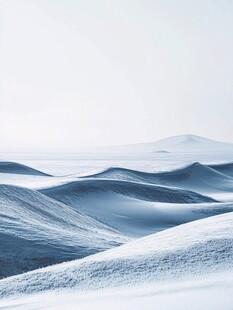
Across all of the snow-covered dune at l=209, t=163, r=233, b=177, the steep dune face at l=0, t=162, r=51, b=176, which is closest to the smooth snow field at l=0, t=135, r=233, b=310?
the steep dune face at l=0, t=162, r=51, b=176

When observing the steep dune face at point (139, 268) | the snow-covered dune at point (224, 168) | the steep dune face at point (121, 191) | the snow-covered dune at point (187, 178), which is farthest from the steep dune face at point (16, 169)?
the steep dune face at point (139, 268)

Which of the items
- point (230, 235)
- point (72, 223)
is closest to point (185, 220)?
point (72, 223)

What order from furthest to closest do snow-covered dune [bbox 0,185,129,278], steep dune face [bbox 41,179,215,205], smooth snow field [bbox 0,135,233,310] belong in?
1. steep dune face [bbox 41,179,215,205]
2. snow-covered dune [bbox 0,185,129,278]
3. smooth snow field [bbox 0,135,233,310]

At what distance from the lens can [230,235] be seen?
4.56 metres

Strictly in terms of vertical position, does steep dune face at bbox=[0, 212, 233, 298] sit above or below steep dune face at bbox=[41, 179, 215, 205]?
above

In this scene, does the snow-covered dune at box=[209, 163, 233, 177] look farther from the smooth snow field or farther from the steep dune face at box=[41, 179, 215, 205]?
the smooth snow field

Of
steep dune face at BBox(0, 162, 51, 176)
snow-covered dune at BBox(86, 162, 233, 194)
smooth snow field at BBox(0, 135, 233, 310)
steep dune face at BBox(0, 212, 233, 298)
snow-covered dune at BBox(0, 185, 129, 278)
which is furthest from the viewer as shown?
steep dune face at BBox(0, 162, 51, 176)

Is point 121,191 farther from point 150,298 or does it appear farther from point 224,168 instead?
point 224,168

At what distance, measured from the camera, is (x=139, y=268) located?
4059 mm

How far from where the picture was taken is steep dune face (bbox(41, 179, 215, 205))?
15.9 m

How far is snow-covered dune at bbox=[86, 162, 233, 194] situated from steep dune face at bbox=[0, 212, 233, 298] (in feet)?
68.8

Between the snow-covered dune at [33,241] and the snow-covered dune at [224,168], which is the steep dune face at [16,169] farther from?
the snow-covered dune at [33,241]

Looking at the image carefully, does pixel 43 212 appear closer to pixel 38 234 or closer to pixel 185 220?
pixel 38 234

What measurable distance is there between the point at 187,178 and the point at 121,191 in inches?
532
